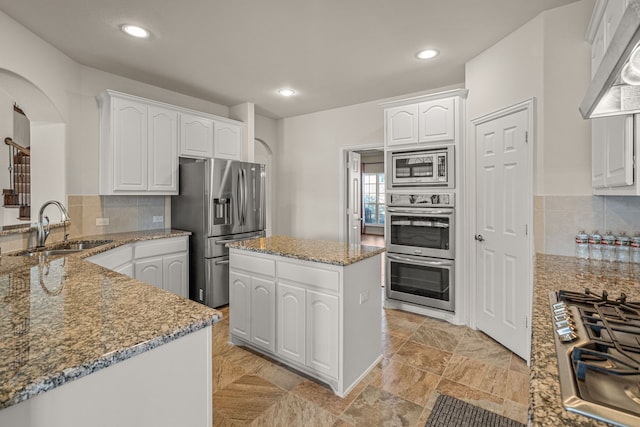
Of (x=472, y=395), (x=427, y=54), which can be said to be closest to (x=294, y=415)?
(x=472, y=395)

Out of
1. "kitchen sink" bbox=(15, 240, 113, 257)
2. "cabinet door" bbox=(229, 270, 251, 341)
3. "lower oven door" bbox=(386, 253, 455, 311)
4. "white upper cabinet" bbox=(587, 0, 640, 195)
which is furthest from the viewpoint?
"lower oven door" bbox=(386, 253, 455, 311)

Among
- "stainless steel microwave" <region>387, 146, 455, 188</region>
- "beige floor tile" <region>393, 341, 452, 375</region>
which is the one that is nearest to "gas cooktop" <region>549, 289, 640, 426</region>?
"beige floor tile" <region>393, 341, 452, 375</region>

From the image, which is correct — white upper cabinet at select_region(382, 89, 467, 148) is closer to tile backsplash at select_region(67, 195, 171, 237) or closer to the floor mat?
the floor mat

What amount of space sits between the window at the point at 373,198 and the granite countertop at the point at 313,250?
25.4 ft

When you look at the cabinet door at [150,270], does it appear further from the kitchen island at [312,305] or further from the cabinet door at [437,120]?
the cabinet door at [437,120]

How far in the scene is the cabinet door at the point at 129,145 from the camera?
128 inches

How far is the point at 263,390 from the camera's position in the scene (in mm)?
2209

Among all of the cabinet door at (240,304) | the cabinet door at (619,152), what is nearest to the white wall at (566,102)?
the cabinet door at (619,152)

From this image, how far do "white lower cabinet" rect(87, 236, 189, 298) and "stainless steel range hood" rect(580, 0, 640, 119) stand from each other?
3.24 meters

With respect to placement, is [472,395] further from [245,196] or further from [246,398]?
[245,196]

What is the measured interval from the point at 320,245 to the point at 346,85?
2229 millimetres

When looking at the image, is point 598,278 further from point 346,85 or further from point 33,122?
point 33,122

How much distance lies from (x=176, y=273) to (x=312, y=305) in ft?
6.61

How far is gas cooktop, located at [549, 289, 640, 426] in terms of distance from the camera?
65 centimetres
